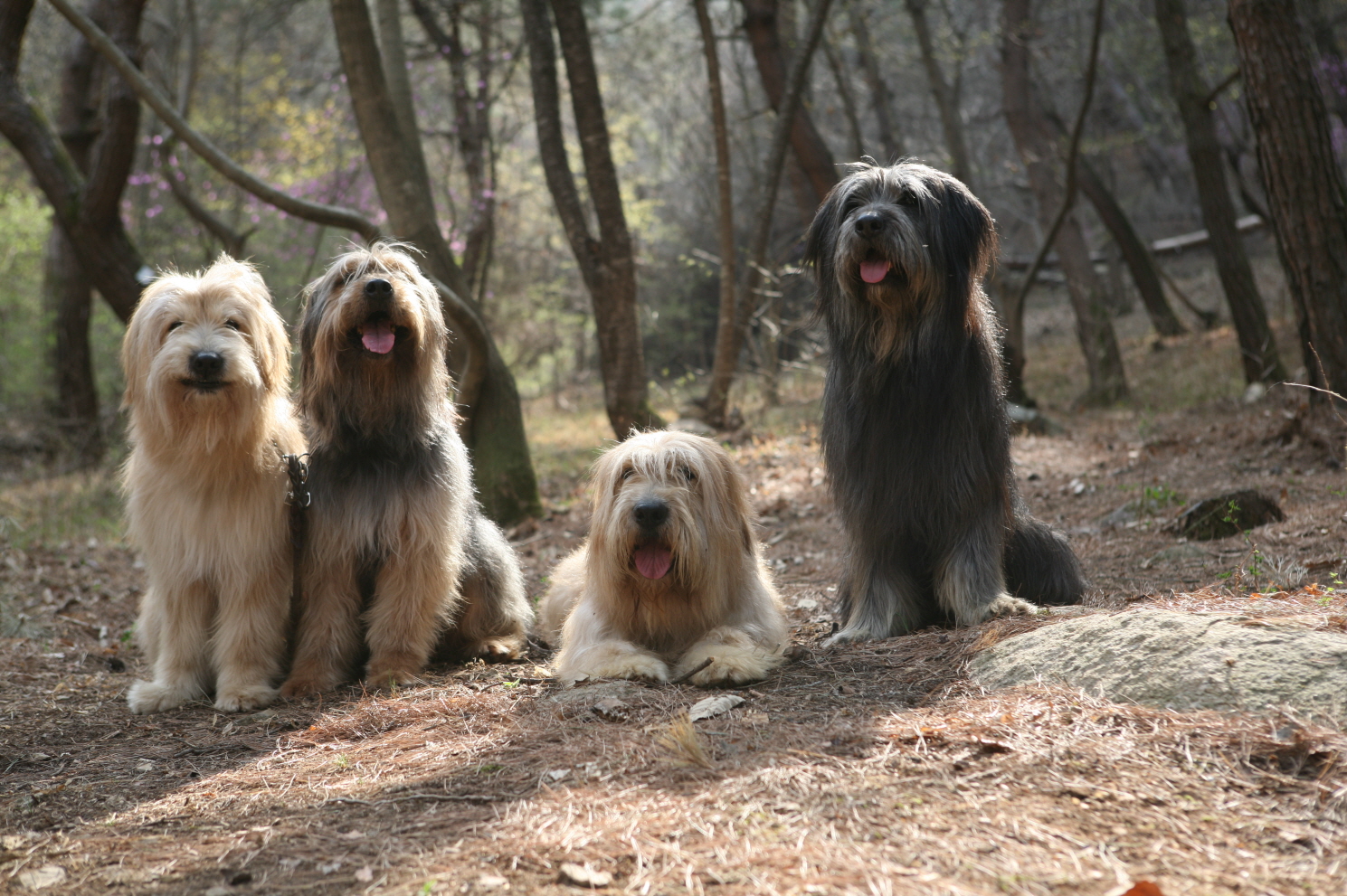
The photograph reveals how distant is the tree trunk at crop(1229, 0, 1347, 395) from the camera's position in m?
6.23

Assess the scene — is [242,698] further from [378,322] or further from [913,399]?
[913,399]

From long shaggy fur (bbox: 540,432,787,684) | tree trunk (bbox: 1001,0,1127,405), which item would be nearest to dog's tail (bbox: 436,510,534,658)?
long shaggy fur (bbox: 540,432,787,684)

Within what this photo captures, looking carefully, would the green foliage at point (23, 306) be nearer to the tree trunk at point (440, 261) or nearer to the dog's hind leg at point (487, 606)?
the tree trunk at point (440, 261)

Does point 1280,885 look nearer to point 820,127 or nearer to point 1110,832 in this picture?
point 1110,832

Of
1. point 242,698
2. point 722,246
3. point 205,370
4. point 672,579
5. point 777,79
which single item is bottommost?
point 242,698

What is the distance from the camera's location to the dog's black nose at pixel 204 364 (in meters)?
3.67

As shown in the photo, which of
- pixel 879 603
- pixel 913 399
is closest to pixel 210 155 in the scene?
pixel 913 399

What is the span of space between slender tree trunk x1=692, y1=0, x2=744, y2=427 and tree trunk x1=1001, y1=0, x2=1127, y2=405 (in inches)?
187

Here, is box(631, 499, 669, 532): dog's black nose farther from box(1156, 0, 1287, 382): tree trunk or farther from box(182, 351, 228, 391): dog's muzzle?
box(1156, 0, 1287, 382): tree trunk

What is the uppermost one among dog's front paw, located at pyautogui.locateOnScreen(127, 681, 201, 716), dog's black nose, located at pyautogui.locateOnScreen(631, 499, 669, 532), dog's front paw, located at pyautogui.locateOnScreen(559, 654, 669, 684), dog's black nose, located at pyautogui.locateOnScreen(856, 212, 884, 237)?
dog's black nose, located at pyautogui.locateOnScreen(856, 212, 884, 237)

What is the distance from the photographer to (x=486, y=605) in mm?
4633

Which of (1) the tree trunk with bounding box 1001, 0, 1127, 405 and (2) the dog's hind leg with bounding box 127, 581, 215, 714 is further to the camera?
(1) the tree trunk with bounding box 1001, 0, 1127, 405

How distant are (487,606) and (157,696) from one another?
4.60 feet

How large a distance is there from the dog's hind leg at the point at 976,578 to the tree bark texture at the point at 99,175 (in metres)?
8.27
